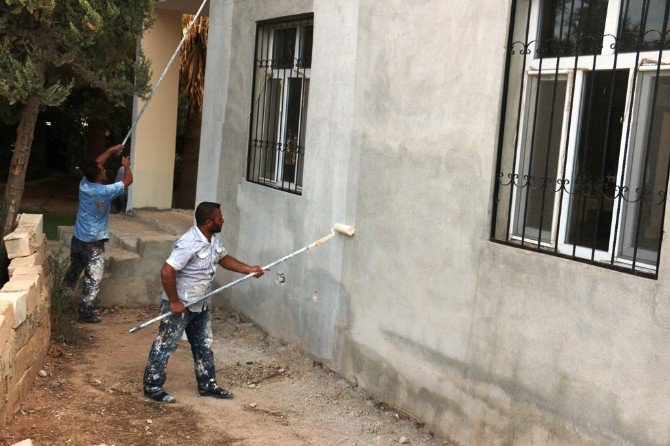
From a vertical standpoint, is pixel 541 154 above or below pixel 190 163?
above

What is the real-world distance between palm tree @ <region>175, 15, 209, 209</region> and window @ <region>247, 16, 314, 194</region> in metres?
5.97

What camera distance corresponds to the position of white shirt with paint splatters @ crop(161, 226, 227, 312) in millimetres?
6414

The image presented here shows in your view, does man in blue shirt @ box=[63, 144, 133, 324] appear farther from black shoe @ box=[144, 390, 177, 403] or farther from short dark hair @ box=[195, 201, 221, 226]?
black shoe @ box=[144, 390, 177, 403]

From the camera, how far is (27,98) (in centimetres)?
861

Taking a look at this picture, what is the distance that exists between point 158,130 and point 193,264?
22.7 feet

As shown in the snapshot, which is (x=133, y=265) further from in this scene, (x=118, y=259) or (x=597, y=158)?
(x=597, y=158)

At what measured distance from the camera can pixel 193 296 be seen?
6523 mm

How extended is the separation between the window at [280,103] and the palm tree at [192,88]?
5.97 meters

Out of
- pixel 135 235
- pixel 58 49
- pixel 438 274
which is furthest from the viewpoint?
pixel 135 235

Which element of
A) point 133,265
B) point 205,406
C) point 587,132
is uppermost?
point 587,132

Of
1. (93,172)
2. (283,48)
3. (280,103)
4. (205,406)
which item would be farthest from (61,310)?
(283,48)

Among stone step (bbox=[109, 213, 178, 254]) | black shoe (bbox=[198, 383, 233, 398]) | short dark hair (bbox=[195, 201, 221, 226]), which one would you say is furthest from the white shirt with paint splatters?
stone step (bbox=[109, 213, 178, 254])

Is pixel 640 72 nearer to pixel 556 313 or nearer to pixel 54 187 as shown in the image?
pixel 556 313

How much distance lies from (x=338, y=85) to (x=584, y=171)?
9.41 feet
